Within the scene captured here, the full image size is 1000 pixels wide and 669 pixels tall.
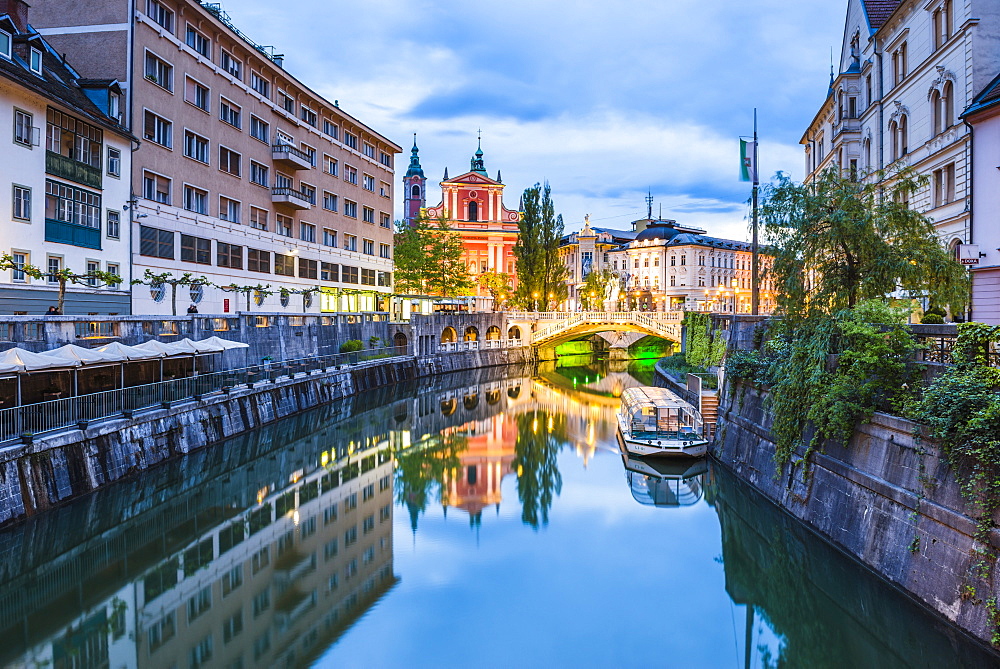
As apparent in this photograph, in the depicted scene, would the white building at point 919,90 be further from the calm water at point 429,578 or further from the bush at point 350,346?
the bush at point 350,346

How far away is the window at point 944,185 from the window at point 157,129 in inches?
1457

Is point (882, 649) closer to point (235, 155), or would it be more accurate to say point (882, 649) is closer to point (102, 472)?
point (102, 472)

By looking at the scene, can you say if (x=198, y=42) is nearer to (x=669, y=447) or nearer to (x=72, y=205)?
(x=72, y=205)

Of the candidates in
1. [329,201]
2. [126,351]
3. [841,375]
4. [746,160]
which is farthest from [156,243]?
[841,375]

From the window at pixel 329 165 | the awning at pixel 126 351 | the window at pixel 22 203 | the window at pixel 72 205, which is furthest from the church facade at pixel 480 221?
the awning at pixel 126 351

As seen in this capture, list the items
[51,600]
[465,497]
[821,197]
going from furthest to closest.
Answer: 1. [465,497]
2. [821,197]
3. [51,600]

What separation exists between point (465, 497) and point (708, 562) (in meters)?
9.12

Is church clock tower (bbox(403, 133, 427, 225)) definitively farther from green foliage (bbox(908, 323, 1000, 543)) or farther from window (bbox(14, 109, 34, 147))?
green foliage (bbox(908, 323, 1000, 543))

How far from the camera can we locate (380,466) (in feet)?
97.1

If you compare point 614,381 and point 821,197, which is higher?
point 821,197

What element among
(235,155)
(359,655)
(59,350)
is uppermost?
(235,155)

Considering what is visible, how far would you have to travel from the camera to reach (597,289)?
343 ft

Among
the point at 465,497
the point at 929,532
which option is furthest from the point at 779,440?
the point at 465,497

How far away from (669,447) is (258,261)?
32.6 m
